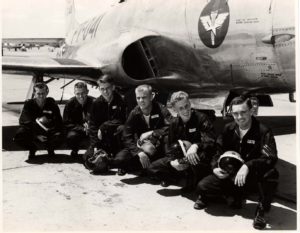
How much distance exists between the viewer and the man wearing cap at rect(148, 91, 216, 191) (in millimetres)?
3908

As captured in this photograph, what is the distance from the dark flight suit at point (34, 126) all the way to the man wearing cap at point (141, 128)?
1210 mm

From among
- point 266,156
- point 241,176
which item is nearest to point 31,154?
point 241,176

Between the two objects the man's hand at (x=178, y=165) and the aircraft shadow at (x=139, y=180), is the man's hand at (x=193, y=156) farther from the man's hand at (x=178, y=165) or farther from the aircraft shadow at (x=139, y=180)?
the aircraft shadow at (x=139, y=180)

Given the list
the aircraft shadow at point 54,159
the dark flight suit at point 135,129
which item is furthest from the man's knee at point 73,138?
the dark flight suit at point 135,129

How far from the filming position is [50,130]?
555 cm

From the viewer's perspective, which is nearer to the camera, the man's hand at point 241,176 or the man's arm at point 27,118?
the man's hand at point 241,176

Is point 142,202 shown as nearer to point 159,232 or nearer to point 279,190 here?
point 159,232

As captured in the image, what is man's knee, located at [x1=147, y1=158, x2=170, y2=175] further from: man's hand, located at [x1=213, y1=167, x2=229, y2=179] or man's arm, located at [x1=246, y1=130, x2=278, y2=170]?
man's arm, located at [x1=246, y1=130, x2=278, y2=170]

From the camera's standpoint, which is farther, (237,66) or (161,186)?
(237,66)

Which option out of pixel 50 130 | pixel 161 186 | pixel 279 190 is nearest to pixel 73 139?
pixel 50 130

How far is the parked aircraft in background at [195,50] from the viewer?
202 inches

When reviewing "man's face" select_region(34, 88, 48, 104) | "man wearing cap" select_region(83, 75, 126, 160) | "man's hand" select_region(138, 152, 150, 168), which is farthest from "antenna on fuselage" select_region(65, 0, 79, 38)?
"man's hand" select_region(138, 152, 150, 168)

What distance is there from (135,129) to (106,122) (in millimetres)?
592

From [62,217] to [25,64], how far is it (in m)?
4.71
